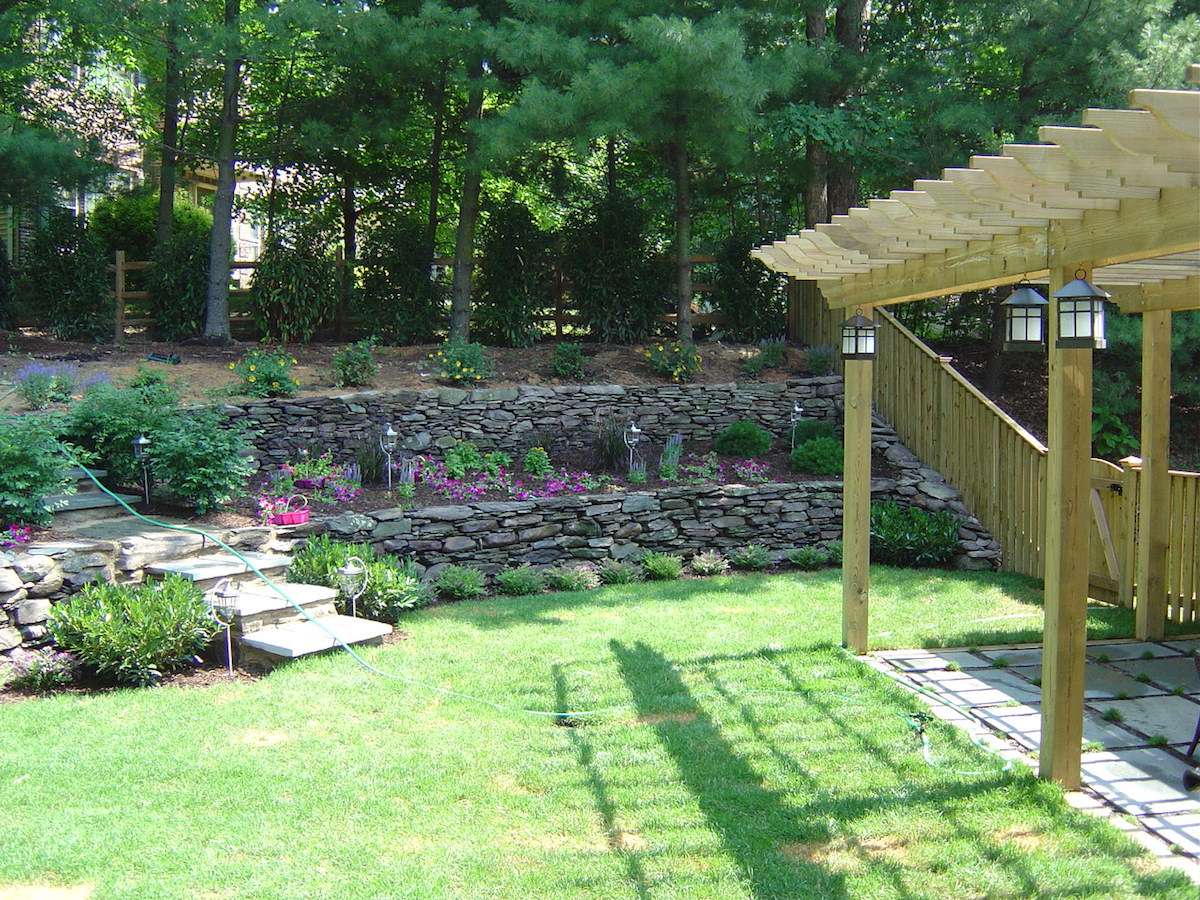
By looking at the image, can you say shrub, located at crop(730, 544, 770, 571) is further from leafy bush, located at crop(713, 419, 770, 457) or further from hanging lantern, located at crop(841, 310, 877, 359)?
hanging lantern, located at crop(841, 310, 877, 359)

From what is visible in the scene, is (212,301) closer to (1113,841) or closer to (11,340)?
(11,340)

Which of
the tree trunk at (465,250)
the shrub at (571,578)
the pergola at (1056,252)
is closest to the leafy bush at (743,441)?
the shrub at (571,578)

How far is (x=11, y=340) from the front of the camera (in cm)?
1224

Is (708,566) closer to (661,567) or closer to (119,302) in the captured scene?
(661,567)

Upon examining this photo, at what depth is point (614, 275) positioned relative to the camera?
13.1 metres

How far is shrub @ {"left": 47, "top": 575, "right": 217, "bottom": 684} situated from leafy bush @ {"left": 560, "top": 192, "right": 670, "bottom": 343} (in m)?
7.74

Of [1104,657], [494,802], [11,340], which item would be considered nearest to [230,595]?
[494,802]

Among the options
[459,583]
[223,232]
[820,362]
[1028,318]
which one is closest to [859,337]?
[1028,318]

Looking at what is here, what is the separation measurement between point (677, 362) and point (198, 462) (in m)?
5.59

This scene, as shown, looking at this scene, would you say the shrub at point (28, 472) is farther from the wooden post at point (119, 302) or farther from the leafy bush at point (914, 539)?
the leafy bush at point (914, 539)

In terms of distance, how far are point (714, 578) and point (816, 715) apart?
3742 mm

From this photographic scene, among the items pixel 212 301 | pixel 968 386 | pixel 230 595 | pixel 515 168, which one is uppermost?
pixel 515 168

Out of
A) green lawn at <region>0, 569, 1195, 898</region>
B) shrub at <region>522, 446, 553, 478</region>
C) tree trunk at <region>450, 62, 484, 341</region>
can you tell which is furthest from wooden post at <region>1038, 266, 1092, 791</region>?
tree trunk at <region>450, 62, 484, 341</region>

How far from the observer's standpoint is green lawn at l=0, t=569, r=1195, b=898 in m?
3.61
